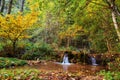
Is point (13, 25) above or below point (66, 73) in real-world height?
above

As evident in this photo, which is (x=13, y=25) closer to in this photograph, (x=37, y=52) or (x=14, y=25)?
(x=14, y=25)

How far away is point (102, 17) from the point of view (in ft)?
61.1

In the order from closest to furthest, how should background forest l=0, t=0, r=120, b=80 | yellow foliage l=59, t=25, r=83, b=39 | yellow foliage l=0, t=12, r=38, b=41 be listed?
background forest l=0, t=0, r=120, b=80 → yellow foliage l=0, t=12, r=38, b=41 → yellow foliage l=59, t=25, r=83, b=39

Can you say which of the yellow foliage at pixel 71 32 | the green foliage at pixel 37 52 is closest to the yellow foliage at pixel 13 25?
the green foliage at pixel 37 52

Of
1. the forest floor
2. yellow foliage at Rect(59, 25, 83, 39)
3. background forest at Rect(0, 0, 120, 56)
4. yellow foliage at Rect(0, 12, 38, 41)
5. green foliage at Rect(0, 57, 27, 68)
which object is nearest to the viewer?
the forest floor

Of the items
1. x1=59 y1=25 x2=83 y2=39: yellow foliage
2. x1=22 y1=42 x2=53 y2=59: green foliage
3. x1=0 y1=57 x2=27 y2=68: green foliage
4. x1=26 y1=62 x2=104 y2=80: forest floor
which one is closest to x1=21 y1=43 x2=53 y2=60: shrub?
x1=22 y1=42 x2=53 y2=59: green foliage

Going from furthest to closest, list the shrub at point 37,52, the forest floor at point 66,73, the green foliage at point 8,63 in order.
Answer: the shrub at point 37,52, the green foliage at point 8,63, the forest floor at point 66,73

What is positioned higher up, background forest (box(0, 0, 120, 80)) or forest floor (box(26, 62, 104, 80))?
background forest (box(0, 0, 120, 80))

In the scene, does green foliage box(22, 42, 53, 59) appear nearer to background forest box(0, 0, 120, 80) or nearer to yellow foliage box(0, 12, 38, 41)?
background forest box(0, 0, 120, 80)

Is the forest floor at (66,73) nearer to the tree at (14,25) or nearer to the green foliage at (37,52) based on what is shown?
the tree at (14,25)

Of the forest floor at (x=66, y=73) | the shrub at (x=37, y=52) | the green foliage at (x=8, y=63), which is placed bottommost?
the forest floor at (x=66, y=73)

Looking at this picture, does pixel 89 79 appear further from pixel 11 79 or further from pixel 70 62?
pixel 70 62

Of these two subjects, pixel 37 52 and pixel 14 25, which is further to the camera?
pixel 37 52

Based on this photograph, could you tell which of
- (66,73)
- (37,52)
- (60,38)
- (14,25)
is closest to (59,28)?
(60,38)
